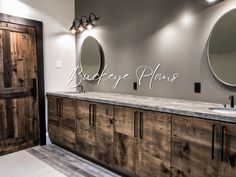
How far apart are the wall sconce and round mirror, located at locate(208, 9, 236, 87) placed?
192cm

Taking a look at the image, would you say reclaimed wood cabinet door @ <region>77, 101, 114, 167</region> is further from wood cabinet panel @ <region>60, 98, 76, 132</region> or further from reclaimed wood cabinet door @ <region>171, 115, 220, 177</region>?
reclaimed wood cabinet door @ <region>171, 115, 220, 177</region>

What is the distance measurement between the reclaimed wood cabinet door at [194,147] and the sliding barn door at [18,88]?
238cm

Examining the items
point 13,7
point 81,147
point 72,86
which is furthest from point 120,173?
point 13,7

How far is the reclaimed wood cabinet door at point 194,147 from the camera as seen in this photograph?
63.7 inches

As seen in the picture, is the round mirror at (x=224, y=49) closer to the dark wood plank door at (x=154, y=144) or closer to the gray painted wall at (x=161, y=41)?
the gray painted wall at (x=161, y=41)


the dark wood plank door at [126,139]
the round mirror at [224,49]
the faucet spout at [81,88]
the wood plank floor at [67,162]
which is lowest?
the wood plank floor at [67,162]

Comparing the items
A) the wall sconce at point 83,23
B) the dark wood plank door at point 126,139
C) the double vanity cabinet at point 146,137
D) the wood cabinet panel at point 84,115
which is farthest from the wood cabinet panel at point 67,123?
the wall sconce at point 83,23

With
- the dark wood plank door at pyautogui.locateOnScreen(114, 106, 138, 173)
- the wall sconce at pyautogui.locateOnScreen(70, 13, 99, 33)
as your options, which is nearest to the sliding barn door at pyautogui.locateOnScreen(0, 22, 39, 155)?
the wall sconce at pyautogui.locateOnScreen(70, 13, 99, 33)

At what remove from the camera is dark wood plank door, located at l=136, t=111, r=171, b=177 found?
6.30ft

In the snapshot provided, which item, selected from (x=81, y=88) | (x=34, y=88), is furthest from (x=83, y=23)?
(x=34, y=88)

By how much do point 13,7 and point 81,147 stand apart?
226cm

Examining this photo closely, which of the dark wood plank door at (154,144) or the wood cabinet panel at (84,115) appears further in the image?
the wood cabinet panel at (84,115)

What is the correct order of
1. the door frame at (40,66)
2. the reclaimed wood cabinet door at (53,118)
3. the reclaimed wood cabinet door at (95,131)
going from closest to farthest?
1. the reclaimed wood cabinet door at (95,131)
2. the door frame at (40,66)
3. the reclaimed wood cabinet door at (53,118)

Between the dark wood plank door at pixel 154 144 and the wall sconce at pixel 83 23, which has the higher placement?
the wall sconce at pixel 83 23
